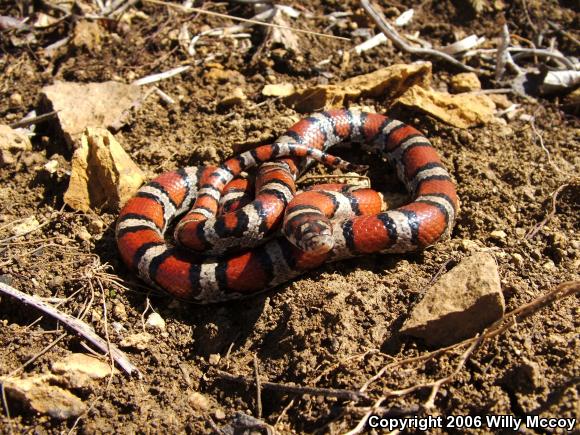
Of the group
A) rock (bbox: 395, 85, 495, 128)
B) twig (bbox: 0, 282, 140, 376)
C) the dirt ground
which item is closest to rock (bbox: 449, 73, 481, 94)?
the dirt ground

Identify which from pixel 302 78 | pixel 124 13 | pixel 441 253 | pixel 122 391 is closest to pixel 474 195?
pixel 441 253

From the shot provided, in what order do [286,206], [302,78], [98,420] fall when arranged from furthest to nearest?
1. [302,78]
2. [286,206]
3. [98,420]

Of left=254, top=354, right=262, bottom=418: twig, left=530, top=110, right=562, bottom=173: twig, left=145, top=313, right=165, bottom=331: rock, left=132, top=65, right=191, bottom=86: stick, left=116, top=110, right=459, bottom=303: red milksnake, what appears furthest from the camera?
left=132, top=65, right=191, bottom=86: stick

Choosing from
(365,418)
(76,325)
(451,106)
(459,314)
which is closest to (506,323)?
(459,314)

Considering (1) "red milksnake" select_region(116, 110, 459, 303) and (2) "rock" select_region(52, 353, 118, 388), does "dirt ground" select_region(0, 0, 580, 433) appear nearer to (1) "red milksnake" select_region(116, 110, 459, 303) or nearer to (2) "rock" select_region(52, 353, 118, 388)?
(2) "rock" select_region(52, 353, 118, 388)

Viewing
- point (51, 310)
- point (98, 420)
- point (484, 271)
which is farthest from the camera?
point (51, 310)

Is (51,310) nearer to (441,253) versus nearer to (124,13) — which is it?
(441,253)

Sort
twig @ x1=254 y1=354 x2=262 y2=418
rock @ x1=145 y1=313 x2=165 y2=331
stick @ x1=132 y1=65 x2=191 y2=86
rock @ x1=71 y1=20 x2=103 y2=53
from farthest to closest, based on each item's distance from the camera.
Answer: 1. rock @ x1=71 y1=20 x2=103 y2=53
2. stick @ x1=132 y1=65 x2=191 y2=86
3. rock @ x1=145 y1=313 x2=165 y2=331
4. twig @ x1=254 y1=354 x2=262 y2=418
